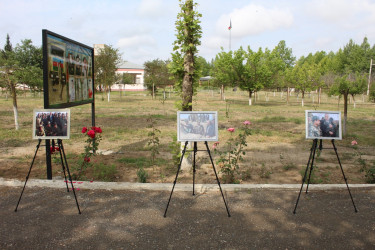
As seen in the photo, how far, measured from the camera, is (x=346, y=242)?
3354 mm

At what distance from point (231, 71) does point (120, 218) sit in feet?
92.6

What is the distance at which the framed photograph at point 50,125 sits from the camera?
4477mm

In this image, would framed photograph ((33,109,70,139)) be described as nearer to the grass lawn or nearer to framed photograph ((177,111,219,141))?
the grass lawn

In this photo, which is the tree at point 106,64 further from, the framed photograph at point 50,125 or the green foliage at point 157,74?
the framed photograph at point 50,125

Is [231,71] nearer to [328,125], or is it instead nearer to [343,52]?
[328,125]

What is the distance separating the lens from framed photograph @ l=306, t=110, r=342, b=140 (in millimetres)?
4406

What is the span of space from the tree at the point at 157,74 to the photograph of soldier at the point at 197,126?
31.8 meters

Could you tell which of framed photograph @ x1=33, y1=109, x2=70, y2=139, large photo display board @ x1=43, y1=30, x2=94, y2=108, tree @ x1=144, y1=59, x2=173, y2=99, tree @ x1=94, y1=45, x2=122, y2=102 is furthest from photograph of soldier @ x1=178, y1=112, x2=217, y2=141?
tree @ x1=144, y1=59, x2=173, y2=99

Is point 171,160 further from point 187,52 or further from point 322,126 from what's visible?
point 322,126

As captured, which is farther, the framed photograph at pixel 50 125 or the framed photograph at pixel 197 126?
the framed photograph at pixel 50 125

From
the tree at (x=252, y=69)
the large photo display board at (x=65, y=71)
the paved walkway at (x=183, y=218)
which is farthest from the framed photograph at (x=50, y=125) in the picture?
the tree at (x=252, y=69)

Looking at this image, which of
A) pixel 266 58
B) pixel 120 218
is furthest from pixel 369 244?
pixel 266 58

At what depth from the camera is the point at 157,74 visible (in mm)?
37656

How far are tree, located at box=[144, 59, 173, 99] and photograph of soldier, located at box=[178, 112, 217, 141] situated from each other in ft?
104
